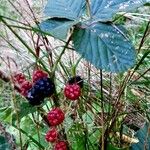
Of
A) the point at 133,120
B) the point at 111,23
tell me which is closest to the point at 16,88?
the point at 111,23

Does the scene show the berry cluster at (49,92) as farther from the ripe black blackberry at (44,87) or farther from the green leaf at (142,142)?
the green leaf at (142,142)

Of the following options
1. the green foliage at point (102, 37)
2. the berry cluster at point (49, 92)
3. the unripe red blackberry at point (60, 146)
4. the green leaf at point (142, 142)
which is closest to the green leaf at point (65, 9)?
the green foliage at point (102, 37)

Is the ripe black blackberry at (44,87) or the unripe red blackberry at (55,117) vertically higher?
the ripe black blackberry at (44,87)

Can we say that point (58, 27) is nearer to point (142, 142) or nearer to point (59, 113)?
point (59, 113)

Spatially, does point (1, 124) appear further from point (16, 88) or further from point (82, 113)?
point (16, 88)

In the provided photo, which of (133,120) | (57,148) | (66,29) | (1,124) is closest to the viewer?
(66,29)

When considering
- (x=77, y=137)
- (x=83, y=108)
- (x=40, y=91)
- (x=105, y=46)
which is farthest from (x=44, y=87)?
(x=83, y=108)
